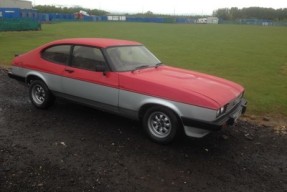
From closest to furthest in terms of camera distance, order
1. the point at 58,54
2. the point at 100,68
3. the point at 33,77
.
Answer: the point at 100,68, the point at 58,54, the point at 33,77

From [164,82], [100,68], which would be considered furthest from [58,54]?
[164,82]

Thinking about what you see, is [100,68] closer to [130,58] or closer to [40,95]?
A: [130,58]

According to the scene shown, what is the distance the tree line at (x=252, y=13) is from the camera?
117 m

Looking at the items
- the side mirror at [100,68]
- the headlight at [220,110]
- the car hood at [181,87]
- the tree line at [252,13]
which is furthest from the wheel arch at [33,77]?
the tree line at [252,13]

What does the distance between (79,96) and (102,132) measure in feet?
2.91

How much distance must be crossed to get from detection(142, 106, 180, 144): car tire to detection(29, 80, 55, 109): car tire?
2.39 meters

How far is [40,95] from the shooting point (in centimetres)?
666

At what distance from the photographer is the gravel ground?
395 cm

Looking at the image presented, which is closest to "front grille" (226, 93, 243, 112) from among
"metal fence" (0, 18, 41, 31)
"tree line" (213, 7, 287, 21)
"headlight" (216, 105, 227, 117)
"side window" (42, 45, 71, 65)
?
"headlight" (216, 105, 227, 117)

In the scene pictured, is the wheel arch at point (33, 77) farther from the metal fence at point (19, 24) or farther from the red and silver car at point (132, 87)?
the metal fence at point (19, 24)

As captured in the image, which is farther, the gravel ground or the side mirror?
the side mirror

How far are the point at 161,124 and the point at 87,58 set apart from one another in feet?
6.30

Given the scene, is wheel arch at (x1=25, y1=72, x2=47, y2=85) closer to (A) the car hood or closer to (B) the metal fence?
(A) the car hood

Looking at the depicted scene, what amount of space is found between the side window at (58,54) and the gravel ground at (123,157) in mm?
1115
